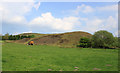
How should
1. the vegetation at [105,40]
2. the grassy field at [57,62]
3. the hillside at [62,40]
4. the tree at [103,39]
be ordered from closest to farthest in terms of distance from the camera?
the grassy field at [57,62] → the vegetation at [105,40] → the tree at [103,39] → the hillside at [62,40]

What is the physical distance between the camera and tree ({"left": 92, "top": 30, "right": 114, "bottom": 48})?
47612mm

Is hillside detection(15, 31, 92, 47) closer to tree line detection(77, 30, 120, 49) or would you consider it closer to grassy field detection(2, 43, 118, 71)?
tree line detection(77, 30, 120, 49)

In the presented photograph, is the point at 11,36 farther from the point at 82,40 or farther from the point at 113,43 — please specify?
the point at 113,43

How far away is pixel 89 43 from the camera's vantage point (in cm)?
5222

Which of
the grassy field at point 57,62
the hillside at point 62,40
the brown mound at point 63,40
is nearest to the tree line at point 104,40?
the hillside at point 62,40

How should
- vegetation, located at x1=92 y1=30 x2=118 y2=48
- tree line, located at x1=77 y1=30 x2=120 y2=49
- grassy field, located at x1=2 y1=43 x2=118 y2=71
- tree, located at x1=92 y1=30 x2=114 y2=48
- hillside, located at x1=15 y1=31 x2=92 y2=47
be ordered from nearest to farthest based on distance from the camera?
grassy field, located at x1=2 y1=43 x2=118 y2=71 < vegetation, located at x1=92 y1=30 x2=118 y2=48 < tree line, located at x1=77 y1=30 x2=120 y2=49 < tree, located at x1=92 y1=30 x2=114 y2=48 < hillside, located at x1=15 y1=31 x2=92 y2=47

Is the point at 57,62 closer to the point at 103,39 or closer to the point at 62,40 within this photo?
the point at 103,39

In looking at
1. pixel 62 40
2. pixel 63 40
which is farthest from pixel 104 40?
pixel 62 40

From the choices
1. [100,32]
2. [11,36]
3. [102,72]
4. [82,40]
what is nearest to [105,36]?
[100,32]

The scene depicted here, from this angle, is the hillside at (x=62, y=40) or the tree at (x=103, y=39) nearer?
the tree at (x=103, y=39)

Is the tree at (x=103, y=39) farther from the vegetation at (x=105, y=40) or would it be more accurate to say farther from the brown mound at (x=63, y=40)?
the brown mound at (x=63, y=40)

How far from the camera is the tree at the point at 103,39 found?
47612mm

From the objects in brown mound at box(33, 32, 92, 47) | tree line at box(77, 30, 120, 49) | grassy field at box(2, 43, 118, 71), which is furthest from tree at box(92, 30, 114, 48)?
grassy field at box(2, 43, 118, 71)

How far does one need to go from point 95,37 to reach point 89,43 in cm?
385
